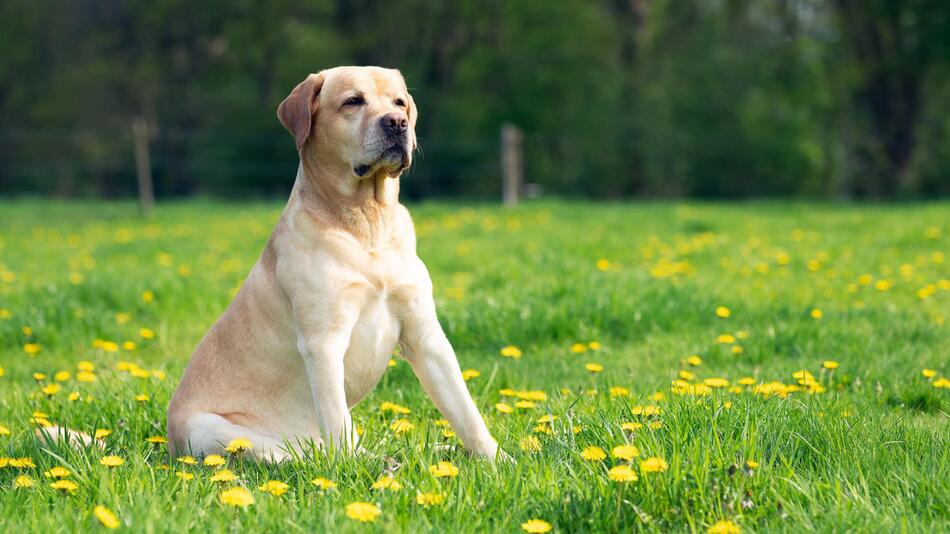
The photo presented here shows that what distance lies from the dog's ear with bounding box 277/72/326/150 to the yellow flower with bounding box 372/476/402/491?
1321mm

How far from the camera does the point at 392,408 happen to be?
12.3 ft

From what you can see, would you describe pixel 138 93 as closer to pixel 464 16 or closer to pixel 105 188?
pixel 105 188

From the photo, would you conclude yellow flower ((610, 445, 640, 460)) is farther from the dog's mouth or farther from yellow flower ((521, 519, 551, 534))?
the dog's mouth

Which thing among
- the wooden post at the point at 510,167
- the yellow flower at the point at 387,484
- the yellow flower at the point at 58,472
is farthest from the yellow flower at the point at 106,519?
the wooden post at the point at 510,167

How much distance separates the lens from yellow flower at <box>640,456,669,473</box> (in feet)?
7.68

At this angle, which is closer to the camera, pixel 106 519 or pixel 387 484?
pixel 106 519

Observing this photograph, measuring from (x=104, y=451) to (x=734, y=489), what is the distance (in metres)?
2.06

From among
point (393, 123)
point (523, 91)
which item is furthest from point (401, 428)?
point (523, 91)

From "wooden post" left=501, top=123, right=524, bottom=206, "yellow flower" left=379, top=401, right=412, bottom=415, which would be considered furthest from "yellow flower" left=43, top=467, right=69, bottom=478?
"wooden post" left=501, top=123, right=524, bottom=206

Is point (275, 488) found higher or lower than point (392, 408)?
higher

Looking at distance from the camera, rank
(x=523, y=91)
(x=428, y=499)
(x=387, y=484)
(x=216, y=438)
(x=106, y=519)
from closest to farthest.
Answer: (x=106, y=519) → (x=428, y=499) → (x=387, y=484) → (x=216, y=438) → (x=523, y=91)

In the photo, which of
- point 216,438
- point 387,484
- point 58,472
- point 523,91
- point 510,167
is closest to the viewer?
point 387,484

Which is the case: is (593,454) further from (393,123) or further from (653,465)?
(393,123)

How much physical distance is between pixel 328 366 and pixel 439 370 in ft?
1.37
